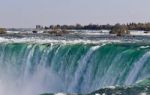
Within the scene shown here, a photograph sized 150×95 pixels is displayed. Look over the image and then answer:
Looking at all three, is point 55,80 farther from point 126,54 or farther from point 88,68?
point 126,54

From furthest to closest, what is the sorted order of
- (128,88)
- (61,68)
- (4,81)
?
(4,81)
(61,68)
(128,88)

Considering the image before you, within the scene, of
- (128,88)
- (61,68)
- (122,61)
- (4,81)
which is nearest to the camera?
(128,88)

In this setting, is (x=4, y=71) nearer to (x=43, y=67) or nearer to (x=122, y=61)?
(x=43, y=67)

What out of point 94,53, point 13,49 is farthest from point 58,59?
point 13,49

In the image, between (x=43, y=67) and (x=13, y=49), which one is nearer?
(x=43, y=67)

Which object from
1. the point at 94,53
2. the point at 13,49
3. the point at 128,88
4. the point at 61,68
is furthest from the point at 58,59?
the point at 128,88

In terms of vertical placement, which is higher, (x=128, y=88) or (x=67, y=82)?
(x=128, y=88)
